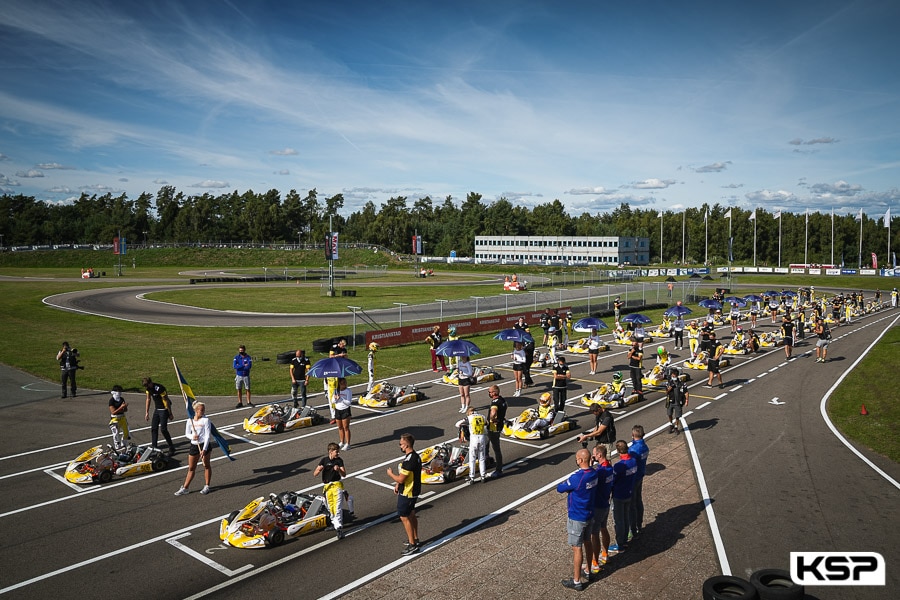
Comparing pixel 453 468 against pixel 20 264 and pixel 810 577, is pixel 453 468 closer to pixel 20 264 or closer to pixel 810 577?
pixel 810 577

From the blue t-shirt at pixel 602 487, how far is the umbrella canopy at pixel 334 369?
8704 mm

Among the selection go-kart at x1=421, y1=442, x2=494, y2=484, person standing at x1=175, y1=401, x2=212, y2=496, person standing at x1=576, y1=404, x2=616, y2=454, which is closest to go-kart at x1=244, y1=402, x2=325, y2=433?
person standing at x1=175, y1=401, x2=212, y2=496

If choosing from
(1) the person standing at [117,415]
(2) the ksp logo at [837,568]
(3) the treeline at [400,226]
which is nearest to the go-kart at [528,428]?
(2) the ksp logo at [837,568]

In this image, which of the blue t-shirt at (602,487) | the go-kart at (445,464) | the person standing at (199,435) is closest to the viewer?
the blue t-shirt at (602,487)

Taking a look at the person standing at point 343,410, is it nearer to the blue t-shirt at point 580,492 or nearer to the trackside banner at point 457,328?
the blue t-shirt at point 580,492

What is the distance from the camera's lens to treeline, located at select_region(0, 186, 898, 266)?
135250 mm

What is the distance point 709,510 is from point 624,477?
3258 millimetres

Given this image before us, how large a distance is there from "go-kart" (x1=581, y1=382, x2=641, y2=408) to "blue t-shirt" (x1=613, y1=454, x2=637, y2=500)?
10.1 metres

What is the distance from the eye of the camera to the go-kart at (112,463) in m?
13.4

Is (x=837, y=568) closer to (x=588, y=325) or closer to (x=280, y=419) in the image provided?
(x=280, y=419)

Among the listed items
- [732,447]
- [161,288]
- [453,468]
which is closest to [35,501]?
[453,468]

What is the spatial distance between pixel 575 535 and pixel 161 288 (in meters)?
71.4

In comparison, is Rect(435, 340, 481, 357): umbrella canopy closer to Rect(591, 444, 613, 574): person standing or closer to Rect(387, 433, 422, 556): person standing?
Rect(387, 433, 422, 556): person standing

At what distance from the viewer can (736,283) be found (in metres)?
86.7
